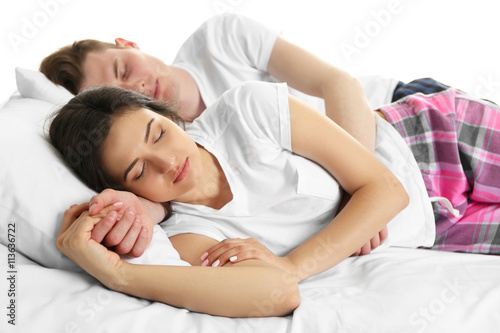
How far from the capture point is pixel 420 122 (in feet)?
5.02

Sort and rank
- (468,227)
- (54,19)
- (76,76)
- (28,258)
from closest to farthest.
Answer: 1. (28,258)
2. (468,227)
3. (76,76)
4. (54,19)

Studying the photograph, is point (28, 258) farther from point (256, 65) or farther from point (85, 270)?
point (256, 65)

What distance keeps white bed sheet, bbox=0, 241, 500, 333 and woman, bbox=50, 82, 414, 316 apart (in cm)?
4

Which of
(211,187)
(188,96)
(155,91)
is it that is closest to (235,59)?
(188,96)

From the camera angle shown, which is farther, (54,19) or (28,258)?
(54,19)

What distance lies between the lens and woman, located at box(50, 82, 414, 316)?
104cm

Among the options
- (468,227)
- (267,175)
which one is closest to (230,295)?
(267,175)

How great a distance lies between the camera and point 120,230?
1.07m

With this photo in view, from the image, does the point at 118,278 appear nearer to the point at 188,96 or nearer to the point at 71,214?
the point at 71,214

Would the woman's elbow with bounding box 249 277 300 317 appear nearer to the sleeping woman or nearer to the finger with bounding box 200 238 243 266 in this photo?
the sleeping woman

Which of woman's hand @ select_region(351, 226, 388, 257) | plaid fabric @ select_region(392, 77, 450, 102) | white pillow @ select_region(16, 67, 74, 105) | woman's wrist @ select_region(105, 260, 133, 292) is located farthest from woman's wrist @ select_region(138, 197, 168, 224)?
plaid fabric @ select_region(392, 77, 450, 102)

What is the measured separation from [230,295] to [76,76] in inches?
43.5

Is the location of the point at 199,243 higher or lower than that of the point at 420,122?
lower

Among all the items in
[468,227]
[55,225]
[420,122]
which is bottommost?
→ [468,227]
